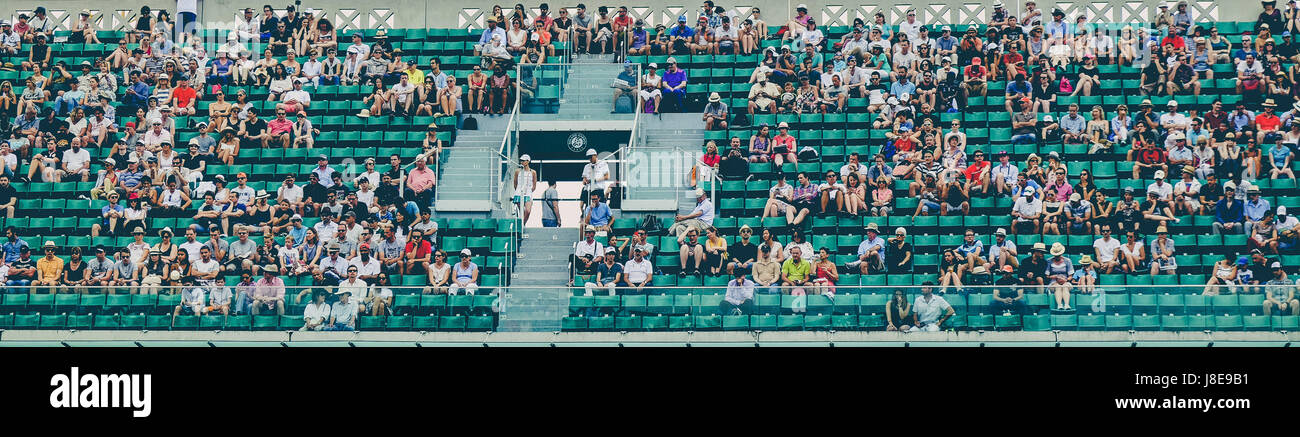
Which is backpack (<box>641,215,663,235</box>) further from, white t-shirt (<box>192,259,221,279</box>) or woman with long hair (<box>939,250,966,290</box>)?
white t-shirt (<box>192,259,221,279</box>)

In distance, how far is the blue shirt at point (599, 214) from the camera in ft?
78.4

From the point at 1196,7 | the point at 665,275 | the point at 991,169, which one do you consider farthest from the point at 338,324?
the point at 1196,7

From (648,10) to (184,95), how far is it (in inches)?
282

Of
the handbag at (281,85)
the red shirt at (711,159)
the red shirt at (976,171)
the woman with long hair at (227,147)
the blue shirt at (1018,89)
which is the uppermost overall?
the handbag at (281,85)

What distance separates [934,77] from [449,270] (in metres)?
7.30

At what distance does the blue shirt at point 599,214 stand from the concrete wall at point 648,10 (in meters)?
6.82

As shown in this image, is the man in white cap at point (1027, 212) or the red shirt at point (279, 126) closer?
the man in white cap at point (1027, 212)

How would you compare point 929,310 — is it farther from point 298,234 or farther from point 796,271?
point 298,234

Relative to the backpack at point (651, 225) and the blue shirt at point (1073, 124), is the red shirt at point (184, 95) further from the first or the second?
the blue shirt at point (1073, 124)

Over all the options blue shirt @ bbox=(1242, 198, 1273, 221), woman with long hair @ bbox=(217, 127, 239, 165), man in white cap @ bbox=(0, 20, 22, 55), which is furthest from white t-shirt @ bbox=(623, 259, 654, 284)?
man in white cap @ bbox=(0, 20, 22, 55)

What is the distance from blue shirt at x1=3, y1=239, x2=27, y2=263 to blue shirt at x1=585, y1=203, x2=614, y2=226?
265 inches

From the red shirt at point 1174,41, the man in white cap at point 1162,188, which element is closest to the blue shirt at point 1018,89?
the red shirt at point 1174,41

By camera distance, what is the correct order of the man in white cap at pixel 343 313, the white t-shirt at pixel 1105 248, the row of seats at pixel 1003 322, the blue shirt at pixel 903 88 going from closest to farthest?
the row of seats at pixel 1003 322
the man in white cap at pixel 343 313
the white t-shirt at pixel 1105 248
the blue shirt at pixel 903 88

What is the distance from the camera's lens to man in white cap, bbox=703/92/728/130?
26.2 metres
